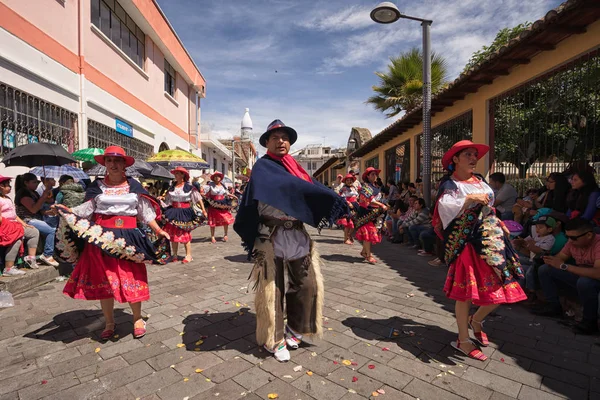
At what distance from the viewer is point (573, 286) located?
3.97 metres

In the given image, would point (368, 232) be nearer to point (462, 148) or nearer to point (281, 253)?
point (462, 148)

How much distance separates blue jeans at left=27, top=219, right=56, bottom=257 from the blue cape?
16.1 feet

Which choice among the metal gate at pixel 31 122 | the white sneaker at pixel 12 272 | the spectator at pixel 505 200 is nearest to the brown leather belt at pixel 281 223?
the white sneaker at pixel 12 272

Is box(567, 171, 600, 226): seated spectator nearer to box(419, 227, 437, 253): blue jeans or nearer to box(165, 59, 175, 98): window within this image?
box(419, 227, 437, 253): blue jeans

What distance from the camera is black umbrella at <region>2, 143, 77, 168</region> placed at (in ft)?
18.4

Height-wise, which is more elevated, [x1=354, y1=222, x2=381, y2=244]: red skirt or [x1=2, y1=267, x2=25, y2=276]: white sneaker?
[x1=354, y1=222, x2=381, y2=244]: red skirt

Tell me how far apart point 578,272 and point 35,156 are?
7930 mm

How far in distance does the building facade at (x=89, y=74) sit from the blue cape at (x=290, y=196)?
6457 mm

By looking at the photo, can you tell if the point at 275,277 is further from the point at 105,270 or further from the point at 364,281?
the point at 364,281

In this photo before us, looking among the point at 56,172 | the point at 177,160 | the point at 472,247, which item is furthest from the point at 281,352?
the point at 177,160

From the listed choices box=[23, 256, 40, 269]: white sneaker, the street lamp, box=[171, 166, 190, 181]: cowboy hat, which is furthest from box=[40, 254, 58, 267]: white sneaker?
the street lamp

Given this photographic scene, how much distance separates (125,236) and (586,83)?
680 cm

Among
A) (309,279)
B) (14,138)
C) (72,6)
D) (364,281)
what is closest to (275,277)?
(309,279)

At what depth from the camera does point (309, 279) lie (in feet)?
10.4
